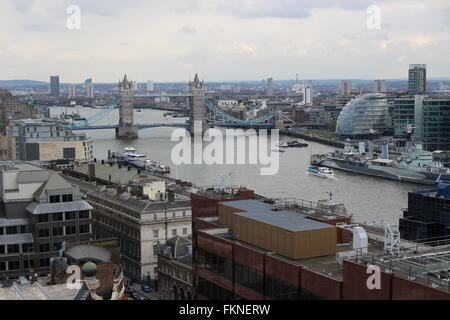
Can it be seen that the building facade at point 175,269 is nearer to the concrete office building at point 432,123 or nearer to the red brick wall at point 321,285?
the red brick wall at point 321,285

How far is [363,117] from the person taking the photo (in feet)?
130

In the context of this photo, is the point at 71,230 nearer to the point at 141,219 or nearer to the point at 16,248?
the point at 16,248

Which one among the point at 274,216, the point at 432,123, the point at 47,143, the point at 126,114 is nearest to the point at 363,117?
the point at 432,123

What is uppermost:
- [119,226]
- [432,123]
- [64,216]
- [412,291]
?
[412,291]

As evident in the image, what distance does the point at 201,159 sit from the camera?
27.5 metres

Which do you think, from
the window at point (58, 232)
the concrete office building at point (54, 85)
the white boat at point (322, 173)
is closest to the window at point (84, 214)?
the window at point (58, 232)

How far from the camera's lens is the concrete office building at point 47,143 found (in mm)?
23859

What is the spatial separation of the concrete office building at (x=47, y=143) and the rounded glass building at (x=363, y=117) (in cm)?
1798

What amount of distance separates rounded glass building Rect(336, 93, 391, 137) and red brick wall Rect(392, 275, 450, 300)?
34660 millimetres

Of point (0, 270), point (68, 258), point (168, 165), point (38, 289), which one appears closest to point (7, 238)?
point (0, 270)

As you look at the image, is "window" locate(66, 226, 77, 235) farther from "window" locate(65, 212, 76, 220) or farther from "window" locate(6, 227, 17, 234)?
"window" locate(6, 227, 17, 234)

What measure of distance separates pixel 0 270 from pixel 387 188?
45.3 ft

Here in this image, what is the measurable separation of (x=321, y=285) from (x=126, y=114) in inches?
1647
